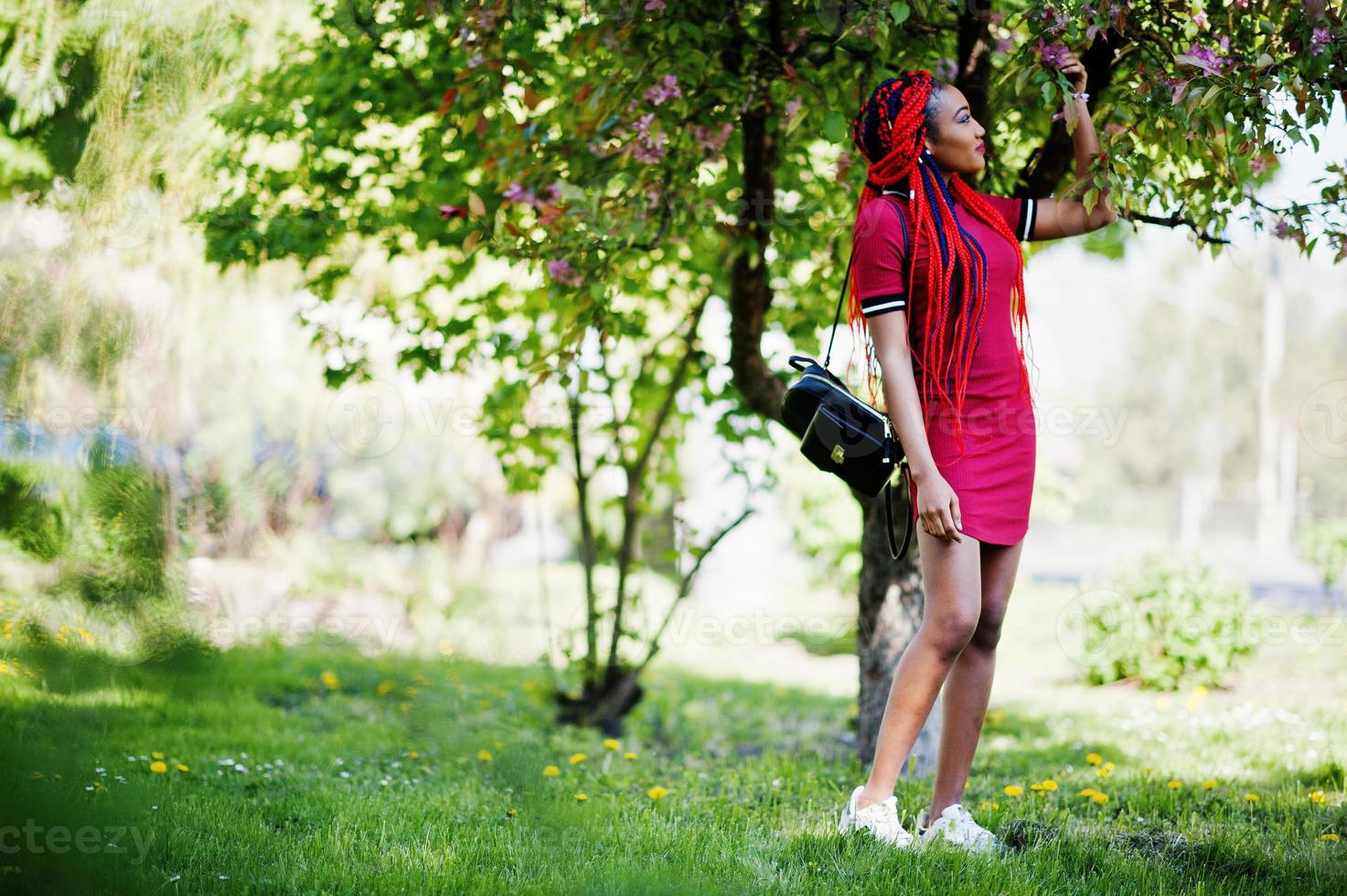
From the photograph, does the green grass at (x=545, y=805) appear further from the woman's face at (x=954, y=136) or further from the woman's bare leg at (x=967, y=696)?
the woman's face at (x=954, y=136)

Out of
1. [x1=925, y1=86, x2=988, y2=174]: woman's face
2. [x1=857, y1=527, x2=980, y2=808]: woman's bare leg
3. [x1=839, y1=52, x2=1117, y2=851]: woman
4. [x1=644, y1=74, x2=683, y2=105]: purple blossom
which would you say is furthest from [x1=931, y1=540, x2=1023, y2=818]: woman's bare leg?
[x1=644, y1=74, x2=683, y2=105]: purple blossom

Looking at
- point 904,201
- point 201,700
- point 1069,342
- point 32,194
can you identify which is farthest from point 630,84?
point 1069,342

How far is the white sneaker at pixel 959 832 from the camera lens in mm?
2363

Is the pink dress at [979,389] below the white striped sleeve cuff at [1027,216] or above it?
below

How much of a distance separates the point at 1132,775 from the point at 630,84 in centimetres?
278

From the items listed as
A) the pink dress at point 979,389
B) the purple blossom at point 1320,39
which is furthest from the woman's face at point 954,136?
the purple blossom at point 1320,39

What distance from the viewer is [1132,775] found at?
343cm

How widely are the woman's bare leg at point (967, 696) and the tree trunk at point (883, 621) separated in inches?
46.2

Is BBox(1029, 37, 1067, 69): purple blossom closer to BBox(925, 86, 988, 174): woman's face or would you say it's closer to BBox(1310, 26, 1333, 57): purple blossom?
BBox(925, 86, 988, 174): woman's face

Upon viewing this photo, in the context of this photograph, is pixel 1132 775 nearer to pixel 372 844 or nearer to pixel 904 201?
pixel 904 201

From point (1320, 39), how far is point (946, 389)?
1.14m

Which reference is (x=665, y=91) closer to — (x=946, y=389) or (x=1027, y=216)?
(x=1027, y=216)

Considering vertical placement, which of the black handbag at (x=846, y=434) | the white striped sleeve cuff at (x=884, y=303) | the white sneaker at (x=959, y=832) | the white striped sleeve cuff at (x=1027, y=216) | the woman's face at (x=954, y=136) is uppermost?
the woman's face at (x=954, y=136)

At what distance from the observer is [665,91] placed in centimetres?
312
